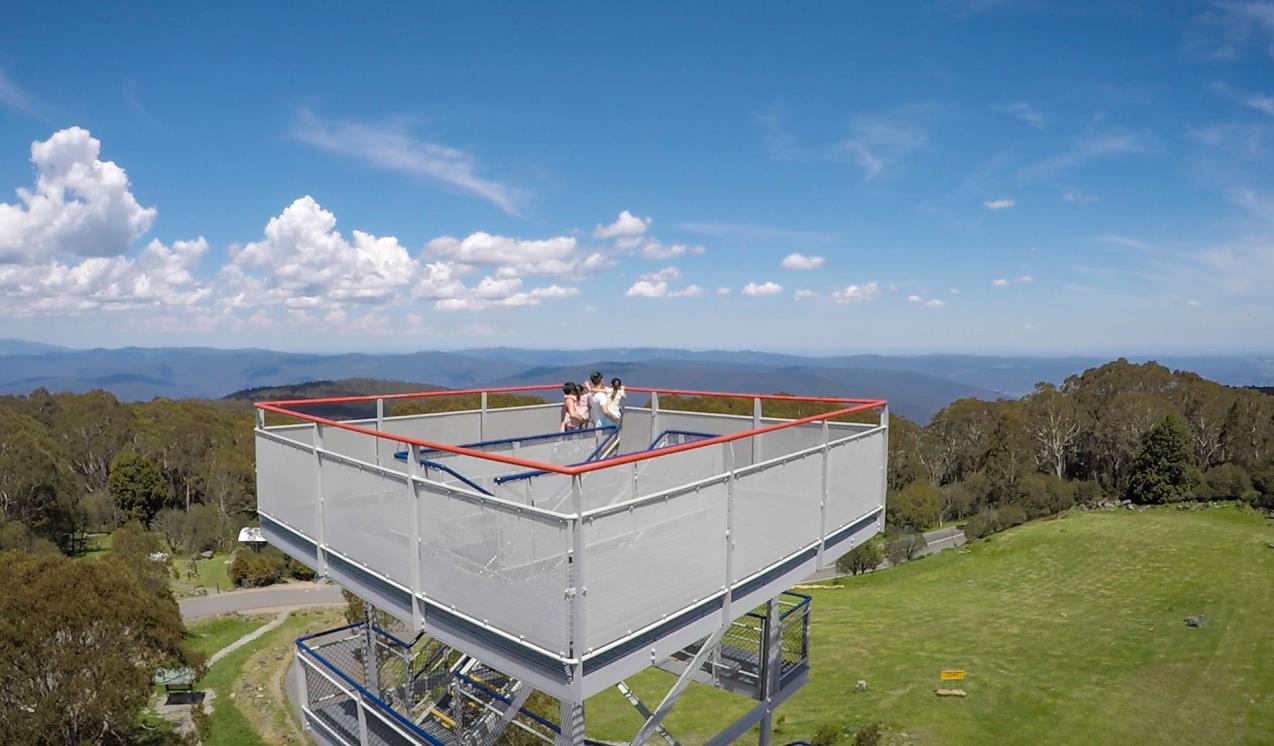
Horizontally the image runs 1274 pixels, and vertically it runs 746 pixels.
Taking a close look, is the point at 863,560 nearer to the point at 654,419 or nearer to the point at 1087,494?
the point at 1087,494

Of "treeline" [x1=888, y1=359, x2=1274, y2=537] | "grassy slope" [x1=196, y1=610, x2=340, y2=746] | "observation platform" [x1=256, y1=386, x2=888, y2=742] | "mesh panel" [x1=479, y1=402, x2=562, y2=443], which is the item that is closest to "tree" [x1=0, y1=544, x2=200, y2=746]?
"grassy slope" [x1=196, y1=610, x2=340, y2=746]

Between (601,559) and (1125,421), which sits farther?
(1125,421)

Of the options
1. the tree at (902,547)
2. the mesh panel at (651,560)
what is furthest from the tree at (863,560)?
the mesh panel at (651,560)

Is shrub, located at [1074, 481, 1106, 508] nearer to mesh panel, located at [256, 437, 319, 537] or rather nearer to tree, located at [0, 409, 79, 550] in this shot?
mesh panel, located at [256, 437, 319, 537]

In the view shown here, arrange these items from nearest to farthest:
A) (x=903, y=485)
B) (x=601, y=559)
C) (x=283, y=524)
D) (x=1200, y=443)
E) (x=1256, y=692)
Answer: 1. (x=601, y=559)
2. (x=283, y=524)
3. (x=1256, y=692)
4. (x=1200, y=443)
5. (x=903, y=485)

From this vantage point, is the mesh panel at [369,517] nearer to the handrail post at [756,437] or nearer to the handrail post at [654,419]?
the handrail post at [756,437]

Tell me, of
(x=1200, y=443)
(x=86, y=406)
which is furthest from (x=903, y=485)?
(x=86, y=406)

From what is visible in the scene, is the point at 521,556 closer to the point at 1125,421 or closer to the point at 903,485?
the point at 903,485
